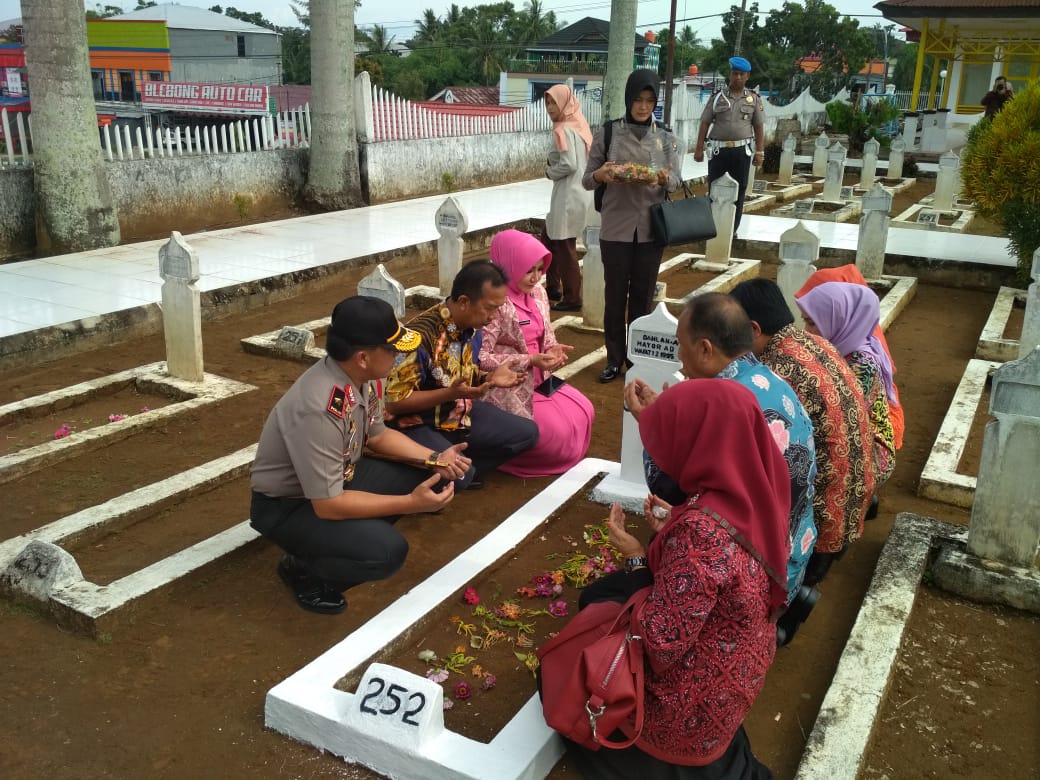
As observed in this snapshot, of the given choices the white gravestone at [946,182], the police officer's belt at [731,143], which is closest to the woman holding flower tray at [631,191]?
the police officer's belt at [731,143]

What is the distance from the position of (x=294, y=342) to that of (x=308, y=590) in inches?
130

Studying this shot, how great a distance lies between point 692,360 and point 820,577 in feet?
3.99

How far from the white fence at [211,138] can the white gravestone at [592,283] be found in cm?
588

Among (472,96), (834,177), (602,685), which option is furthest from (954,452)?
(472,96)

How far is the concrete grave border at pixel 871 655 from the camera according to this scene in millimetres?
2533

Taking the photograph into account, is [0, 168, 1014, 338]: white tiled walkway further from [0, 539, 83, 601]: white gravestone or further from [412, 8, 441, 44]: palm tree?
[412, 8, 441, 44]: palm tree

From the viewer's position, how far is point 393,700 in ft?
8.23

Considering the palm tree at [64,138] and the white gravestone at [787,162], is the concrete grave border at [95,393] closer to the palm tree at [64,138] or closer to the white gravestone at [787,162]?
the palm tree at [64,138]

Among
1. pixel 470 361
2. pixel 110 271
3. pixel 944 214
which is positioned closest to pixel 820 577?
pixel 470 361

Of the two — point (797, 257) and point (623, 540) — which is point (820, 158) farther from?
point (623, 540)

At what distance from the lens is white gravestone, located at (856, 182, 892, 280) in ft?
28.3

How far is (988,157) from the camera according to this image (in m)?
8.12

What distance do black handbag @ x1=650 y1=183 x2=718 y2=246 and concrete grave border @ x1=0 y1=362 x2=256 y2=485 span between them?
278 centimetres

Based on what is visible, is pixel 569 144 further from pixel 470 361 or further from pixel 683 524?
pixel 683 524
